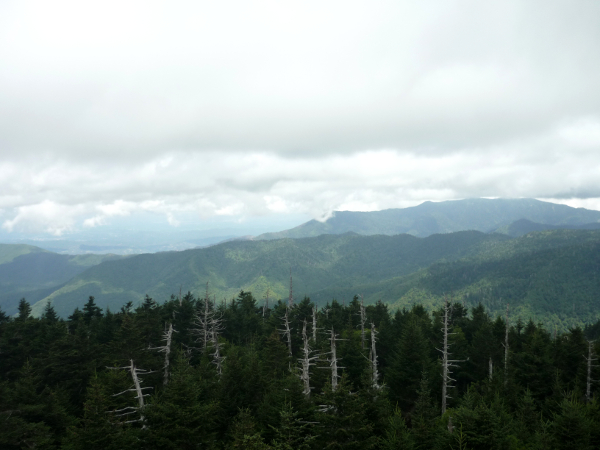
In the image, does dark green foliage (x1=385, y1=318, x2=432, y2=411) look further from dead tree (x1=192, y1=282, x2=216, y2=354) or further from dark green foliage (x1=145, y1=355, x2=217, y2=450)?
dark green foliage (x1=145, y1=355, x2=217, y2=450)

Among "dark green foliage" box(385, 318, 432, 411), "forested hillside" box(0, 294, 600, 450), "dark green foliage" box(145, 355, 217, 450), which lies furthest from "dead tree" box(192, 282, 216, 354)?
"dark green foliage" box(385, 318, 432, 411)

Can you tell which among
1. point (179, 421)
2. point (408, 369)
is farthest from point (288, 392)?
point (408, 369)

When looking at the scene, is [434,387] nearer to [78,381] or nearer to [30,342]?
[78,381]

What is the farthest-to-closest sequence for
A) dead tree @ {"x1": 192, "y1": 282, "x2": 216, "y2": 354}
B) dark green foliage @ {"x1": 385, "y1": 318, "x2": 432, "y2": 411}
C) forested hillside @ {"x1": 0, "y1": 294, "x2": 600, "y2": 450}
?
dead tree @ {"x1": 192, "y1": 282, "x2": 216, "y2": 354}, dark green foliage @ {"x1": 385, "y1": 318, "x2": 432, "y2": 411}, forested hillside @ {"x1": 0, "y1": 294, "x2": 600, "y2": 450}

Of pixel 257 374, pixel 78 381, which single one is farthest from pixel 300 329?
pixel 78 381

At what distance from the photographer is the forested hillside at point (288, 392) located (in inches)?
821

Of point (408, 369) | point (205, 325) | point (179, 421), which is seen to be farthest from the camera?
point (205, 325)

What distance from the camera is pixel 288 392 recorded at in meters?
Result: 24.7

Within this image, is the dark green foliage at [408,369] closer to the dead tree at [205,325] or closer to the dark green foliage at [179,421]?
the dead tree at [205,325]

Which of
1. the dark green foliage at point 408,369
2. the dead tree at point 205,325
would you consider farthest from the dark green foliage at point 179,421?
the dark green foliage at point 408,369

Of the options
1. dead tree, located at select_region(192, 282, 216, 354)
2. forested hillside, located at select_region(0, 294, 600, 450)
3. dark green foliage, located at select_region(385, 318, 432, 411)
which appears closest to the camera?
forested hillside, located at select_region(0, 294, 600, 450)

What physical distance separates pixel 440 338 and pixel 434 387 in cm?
1347

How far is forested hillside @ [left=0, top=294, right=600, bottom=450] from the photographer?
20844 mm

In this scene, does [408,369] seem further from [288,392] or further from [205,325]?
[205,325]
